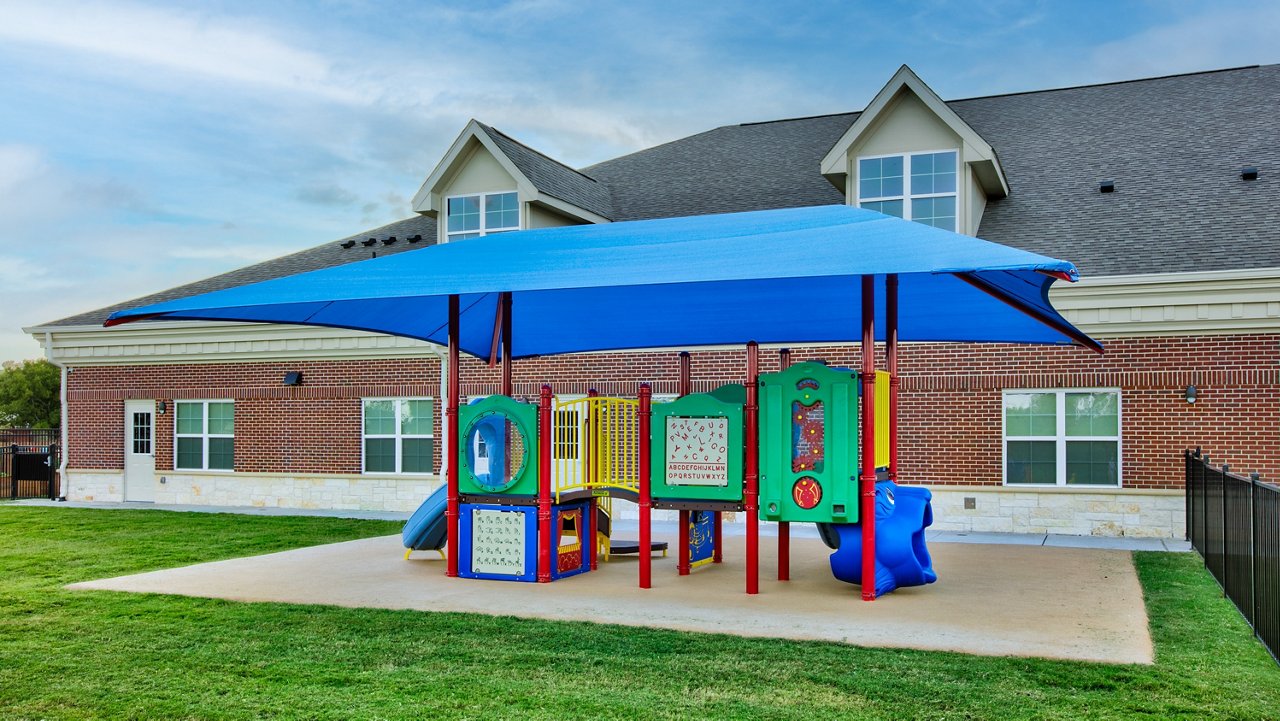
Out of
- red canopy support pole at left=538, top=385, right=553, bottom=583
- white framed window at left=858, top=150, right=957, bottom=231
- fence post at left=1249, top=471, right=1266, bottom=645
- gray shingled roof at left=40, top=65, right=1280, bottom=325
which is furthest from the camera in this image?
white framed window at left=858, top=150, right=957, bottom=231

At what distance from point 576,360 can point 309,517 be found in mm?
5463

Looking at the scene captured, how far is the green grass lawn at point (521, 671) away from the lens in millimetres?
6492

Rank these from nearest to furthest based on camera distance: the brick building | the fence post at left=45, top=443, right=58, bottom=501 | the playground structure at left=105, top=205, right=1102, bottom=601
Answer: the playground structure at left=105, top=205, right=1102, bottom=601
the brick building
the fence post at left=45, top=443, right=58, bottom=501

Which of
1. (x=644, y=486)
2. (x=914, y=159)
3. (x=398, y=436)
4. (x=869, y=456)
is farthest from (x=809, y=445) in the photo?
(x=398, y=436)

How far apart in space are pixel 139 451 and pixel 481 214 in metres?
9.71

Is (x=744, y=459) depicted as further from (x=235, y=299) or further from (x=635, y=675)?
(x=235, y=299)

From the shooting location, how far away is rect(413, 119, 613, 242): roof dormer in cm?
1961

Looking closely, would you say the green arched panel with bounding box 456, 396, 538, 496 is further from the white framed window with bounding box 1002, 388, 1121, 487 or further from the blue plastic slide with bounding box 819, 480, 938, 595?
the white framed window with bounding box 1002, 388, 1121, 487

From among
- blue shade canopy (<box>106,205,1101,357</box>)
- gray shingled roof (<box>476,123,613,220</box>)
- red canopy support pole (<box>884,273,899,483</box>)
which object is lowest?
red canopy support pole (<box>884,273,899,483</box>)

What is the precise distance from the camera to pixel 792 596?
10.6 meters

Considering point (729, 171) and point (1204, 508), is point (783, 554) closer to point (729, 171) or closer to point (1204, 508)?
point (1204, 508)

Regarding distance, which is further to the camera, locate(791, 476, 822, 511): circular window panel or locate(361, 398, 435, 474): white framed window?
locate(361, 398, 435, 474): white framed window

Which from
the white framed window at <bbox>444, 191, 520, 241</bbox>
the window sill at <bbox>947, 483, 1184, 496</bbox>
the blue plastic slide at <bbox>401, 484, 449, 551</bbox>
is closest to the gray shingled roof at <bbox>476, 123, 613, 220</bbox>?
the white framed window at <bbox>444, 191, 520, 241</bbox>

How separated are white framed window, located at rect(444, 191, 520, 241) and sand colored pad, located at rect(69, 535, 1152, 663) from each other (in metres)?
7.91
